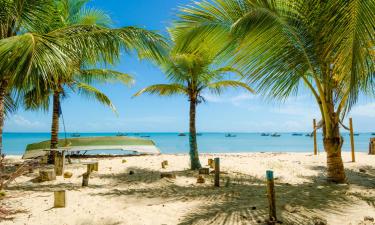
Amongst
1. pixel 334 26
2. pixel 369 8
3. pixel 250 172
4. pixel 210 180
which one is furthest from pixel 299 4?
pixel 250 172

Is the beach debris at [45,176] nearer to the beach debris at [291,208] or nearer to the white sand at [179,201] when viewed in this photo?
the white sand at [179,201]

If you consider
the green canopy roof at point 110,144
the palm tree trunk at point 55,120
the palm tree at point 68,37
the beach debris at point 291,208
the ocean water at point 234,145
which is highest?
the palm tree at point 68,37

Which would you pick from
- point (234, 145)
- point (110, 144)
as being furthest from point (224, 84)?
point (234, 145)

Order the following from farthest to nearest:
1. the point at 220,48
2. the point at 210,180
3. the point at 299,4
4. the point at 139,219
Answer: the point at 210,180 < the point at 220,48 < the point at 299,4 < the point at 139,219

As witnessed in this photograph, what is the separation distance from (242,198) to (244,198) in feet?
0.13

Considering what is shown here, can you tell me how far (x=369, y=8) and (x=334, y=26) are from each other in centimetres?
103

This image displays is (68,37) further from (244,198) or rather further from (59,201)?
(244,198)

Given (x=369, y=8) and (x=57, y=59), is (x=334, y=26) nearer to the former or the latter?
(x=369, y=8)

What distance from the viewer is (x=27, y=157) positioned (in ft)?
50.5

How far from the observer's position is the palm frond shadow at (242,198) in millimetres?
4812

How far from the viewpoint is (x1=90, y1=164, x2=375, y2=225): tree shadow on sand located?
4832 millimetres

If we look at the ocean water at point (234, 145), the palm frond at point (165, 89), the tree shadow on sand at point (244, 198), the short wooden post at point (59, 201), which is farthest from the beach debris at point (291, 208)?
the ocean water at point (234, 145)

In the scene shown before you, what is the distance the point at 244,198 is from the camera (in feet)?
20.7

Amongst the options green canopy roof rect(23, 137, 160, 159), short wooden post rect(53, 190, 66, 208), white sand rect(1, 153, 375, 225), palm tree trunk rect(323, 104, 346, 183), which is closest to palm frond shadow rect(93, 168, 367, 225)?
white sand rect(1, 153, 375, 225)
